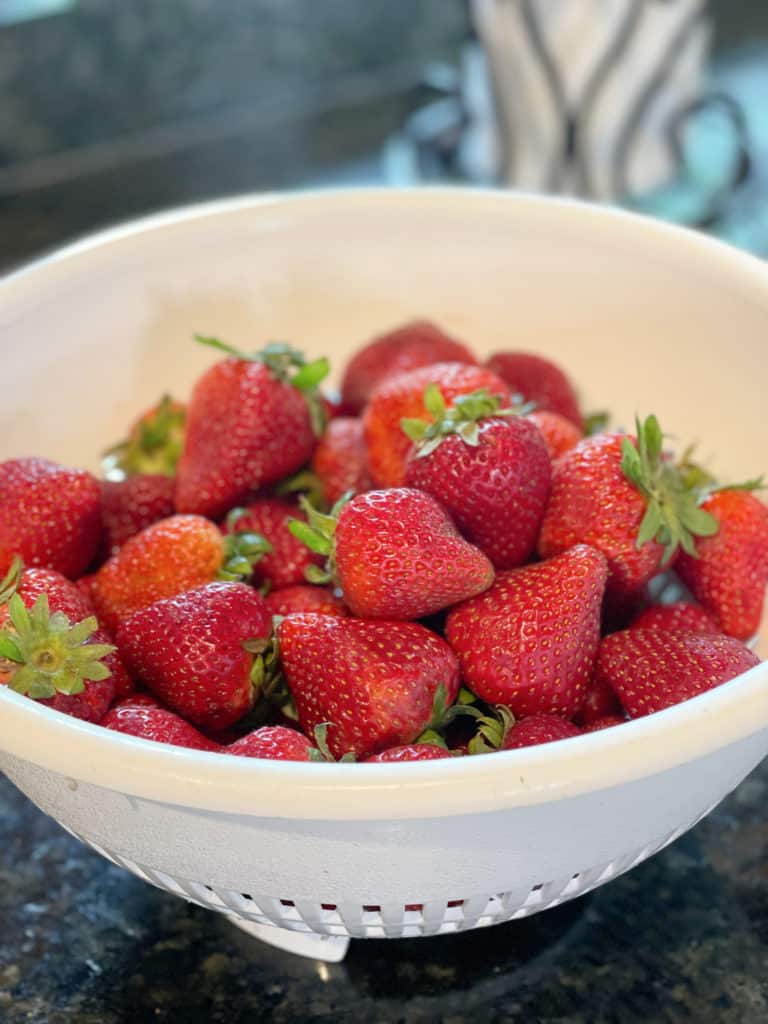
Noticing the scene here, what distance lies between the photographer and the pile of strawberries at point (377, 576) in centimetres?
72

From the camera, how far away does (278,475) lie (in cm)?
95

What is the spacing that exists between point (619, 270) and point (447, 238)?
0.17 metres

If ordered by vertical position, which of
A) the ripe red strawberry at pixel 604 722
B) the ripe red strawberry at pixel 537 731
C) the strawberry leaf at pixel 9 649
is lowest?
the ripe red strawberry at pixel 604 722

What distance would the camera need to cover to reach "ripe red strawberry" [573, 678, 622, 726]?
794 millimetres

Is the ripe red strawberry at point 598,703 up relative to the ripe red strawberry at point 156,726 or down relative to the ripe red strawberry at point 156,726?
down

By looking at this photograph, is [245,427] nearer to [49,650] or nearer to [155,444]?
[155,444]

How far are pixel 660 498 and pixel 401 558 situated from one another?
0.21m

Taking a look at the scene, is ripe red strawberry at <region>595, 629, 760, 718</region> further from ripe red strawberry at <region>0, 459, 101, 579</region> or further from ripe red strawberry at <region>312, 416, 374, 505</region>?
ripe red strawberry at <region>0, 459, 101, 579</region>

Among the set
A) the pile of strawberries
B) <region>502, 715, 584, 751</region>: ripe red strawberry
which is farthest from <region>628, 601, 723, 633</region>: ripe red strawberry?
<region>502, 715, 584, 751</region>: ripe red strawberry

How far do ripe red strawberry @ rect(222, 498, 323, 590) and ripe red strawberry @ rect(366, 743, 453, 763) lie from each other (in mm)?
230

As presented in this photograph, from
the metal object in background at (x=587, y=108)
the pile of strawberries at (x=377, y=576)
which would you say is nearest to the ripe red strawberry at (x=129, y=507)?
the pile of strawberries at (x=377, y=576)

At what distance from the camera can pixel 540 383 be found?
1022 mm

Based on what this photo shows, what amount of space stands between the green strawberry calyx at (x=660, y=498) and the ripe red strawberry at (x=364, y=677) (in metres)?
0.18

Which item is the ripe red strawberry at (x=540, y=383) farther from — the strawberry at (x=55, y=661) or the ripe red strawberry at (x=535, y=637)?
the strawberry at (x=55, y=661)
